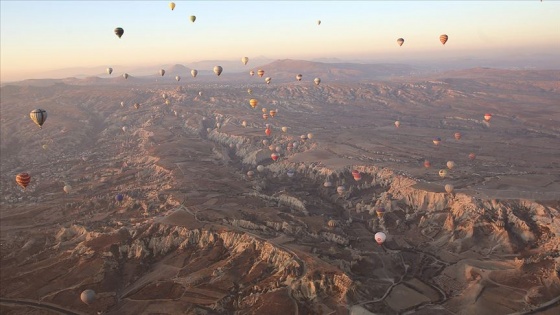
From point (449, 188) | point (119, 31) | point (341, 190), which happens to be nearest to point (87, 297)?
point (341, 190)

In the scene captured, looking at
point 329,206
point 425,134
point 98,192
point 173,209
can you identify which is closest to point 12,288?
point 173,209

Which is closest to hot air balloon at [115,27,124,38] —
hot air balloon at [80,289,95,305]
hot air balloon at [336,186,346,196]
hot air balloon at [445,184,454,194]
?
hot air balloon at [80,289,95,305]

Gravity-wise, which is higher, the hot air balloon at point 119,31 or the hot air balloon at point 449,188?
the hot air balloon at point 119,31

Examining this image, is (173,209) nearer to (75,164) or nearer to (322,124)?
(75,164)

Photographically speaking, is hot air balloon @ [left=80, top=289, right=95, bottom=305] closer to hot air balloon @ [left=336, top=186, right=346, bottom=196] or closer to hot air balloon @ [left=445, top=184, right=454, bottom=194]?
hot air balloon @ [left=336, top=186, right=346, bottom=196]

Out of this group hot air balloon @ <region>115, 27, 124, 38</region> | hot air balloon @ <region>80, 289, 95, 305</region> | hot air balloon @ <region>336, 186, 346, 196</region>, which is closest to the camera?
hot air balloon @ <region>80, 289, 95, 305</region>

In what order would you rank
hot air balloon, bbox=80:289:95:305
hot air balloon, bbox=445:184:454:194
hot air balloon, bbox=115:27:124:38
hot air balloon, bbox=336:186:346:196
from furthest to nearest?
hot air balloon, bbox=336:186:346:196
hot air balloon, bbox=115:27:124:38
hot air balloon, bbox=445:184:454:194
hot air balloon, bbox=80:289:95:305

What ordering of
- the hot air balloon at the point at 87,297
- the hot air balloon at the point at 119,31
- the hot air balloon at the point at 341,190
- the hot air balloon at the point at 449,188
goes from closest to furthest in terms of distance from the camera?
the hot air balloon at the point at 87,297 → the hot air balloon at the point at 449,188 → the hot air balloon at the point at 119,31 → the hot air balloon at the point at 341,190

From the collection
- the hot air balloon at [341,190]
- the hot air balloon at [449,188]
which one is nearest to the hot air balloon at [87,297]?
the hot air balloon at [341,190]

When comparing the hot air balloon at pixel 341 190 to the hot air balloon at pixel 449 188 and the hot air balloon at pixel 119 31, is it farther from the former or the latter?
the hot air balloon at pixel 119 31

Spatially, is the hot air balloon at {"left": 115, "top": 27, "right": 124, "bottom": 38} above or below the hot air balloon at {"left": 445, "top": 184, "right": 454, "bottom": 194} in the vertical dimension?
above

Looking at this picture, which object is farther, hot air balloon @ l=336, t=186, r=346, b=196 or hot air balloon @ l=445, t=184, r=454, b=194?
hot air balloon @ l=336, t=186, r=346, b=196
